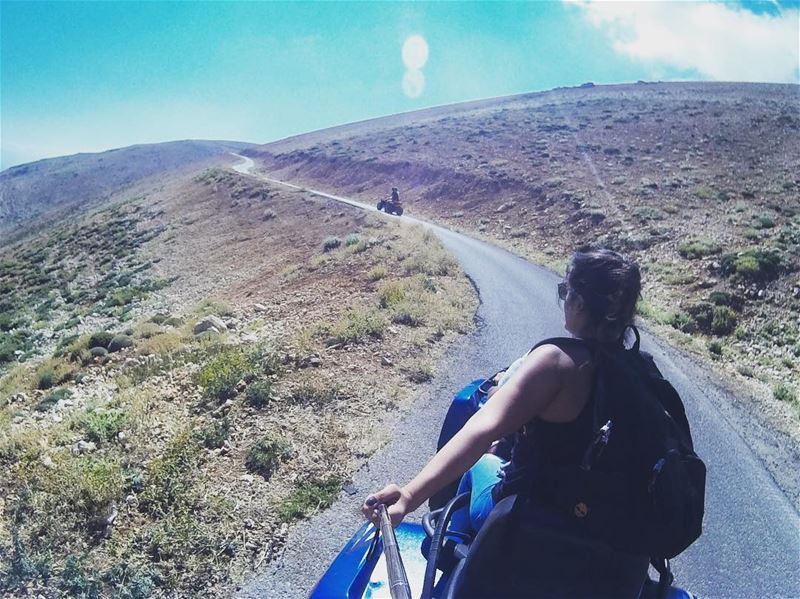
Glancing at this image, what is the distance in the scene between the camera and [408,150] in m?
49.7

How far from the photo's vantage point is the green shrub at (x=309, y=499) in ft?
15.3

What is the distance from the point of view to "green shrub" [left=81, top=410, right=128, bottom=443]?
6066mm

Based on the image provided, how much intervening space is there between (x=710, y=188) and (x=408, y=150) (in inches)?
1181

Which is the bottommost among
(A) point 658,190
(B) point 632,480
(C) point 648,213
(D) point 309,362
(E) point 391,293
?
(D) point 309,362

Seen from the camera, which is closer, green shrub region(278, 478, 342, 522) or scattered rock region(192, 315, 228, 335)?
green shrub region(278, 478, 342, 522)

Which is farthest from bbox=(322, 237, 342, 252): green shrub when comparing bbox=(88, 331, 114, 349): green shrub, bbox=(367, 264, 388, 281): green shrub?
bbox=(88, 331, 114, 349): green shrub

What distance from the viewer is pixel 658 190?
25500mm

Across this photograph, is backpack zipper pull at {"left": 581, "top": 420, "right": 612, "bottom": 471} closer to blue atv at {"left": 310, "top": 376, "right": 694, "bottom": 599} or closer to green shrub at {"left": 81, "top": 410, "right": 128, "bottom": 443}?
blue atv at {"left": 310, "top": 376, "right": 694, "bottom": 599}

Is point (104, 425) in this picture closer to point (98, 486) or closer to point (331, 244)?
point (98, 486)

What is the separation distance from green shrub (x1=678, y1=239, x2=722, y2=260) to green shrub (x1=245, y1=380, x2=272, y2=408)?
14.9 meters

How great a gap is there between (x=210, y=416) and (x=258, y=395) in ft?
2.02

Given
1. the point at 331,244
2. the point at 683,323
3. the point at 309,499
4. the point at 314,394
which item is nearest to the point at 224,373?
the point at 314,394

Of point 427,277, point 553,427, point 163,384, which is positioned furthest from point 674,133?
point 553,427

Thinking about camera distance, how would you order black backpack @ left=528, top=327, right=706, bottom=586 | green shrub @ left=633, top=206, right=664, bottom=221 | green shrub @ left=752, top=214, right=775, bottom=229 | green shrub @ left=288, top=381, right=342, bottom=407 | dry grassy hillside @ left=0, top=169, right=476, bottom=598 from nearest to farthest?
black backpack @ left=528, top=327, right=706, bottom=586, dry grassy hillside @ left=0, top=169, right=476, bottom=598, green shrub @ left=288, top=381, right=342, bottom=407, green shrub @ left=752, top=214, right=775, bottom=229, green shrub @ left=633, top=206, right=664, bottom=221
